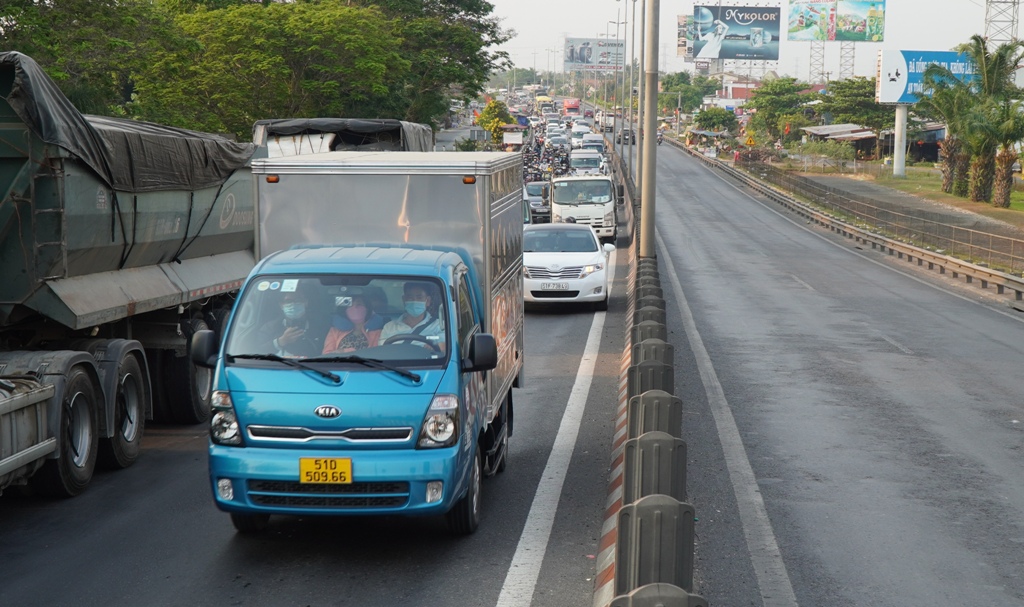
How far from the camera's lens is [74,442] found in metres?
9.69

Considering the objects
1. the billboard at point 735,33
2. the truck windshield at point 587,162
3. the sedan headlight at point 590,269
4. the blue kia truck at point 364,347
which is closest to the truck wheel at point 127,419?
the blue kia truck at point 364,347

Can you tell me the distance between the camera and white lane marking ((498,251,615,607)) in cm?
725

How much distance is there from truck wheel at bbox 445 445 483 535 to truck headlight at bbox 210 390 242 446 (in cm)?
162

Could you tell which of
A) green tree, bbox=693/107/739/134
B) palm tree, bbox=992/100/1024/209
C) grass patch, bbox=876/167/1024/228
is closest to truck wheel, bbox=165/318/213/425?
grass patch, bbox=876/167/1024/228

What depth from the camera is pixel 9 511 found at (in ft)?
29.9

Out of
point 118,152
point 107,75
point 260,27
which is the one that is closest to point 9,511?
point 118,152

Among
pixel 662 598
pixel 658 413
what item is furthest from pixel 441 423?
pixel 662 598

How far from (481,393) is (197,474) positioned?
10.4ft

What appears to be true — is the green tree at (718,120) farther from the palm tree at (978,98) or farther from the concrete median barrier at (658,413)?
the concrete median barrier at (658,413)

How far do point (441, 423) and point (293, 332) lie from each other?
1291 millimetres

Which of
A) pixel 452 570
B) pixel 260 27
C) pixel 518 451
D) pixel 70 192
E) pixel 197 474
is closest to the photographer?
pixel 452 570

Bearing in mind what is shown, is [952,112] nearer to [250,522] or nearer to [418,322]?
[418,322]

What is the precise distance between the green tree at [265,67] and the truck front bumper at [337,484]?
3046 centimetres

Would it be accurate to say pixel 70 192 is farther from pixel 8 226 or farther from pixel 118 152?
pixel 118 152
